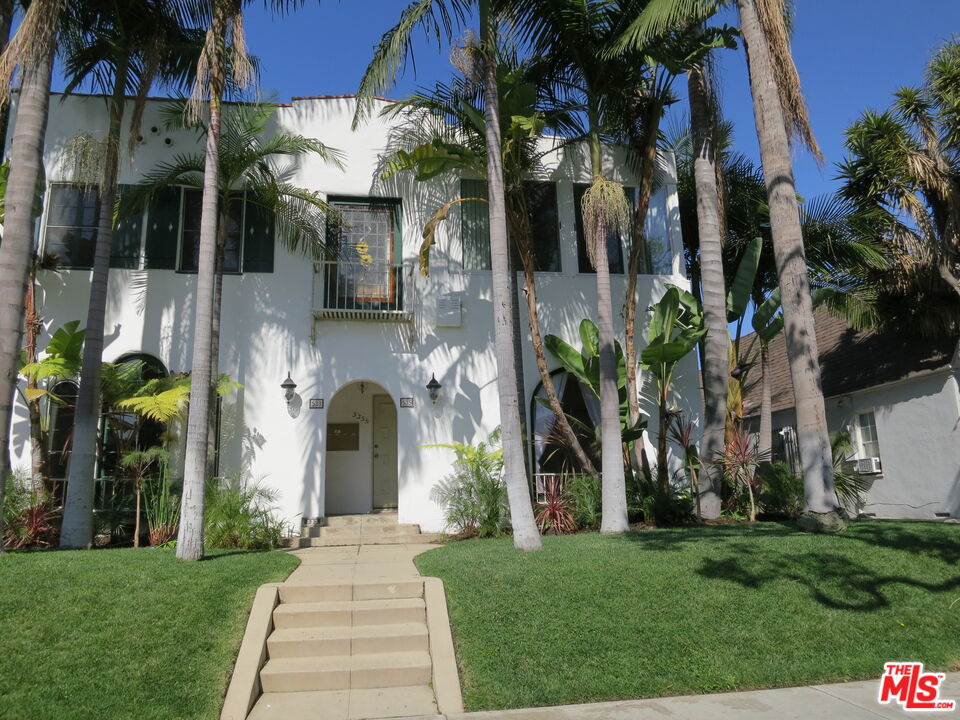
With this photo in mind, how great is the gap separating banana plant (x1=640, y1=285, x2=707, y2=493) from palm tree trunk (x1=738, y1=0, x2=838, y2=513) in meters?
2.25

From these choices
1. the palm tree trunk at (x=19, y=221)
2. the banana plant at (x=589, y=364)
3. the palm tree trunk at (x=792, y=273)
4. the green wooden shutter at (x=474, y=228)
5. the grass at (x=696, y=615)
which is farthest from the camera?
the green wooden shutter at (x=474, y=228)

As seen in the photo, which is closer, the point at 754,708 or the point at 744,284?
the point at 754,708

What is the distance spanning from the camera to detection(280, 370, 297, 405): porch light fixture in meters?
12.1

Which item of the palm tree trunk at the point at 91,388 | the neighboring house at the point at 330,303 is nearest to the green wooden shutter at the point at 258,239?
the neighboring house at the point at 330,303

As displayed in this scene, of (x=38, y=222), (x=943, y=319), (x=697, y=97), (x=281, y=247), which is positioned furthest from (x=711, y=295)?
(x=38, y=222)

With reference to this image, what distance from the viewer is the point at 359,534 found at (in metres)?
11.8

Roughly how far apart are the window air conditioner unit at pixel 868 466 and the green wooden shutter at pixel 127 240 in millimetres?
15328

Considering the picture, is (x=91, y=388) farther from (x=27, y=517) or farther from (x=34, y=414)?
(x=27, y=517)

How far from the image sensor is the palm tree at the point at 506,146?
1103 cm

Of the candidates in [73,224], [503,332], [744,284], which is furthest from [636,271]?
[73,224]

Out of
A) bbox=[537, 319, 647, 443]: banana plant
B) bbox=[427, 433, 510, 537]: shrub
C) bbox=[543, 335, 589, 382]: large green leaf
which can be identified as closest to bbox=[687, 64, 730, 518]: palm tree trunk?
bbox=[537, 319, 647, 443]: banana plant

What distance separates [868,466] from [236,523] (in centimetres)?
1302

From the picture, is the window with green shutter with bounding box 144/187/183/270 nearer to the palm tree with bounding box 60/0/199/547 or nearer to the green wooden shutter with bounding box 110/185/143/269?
the green wooden shutter with bounding box 110/185/143/269

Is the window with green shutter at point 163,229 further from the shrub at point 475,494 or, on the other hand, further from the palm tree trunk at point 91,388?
the shrub at point 475,494
